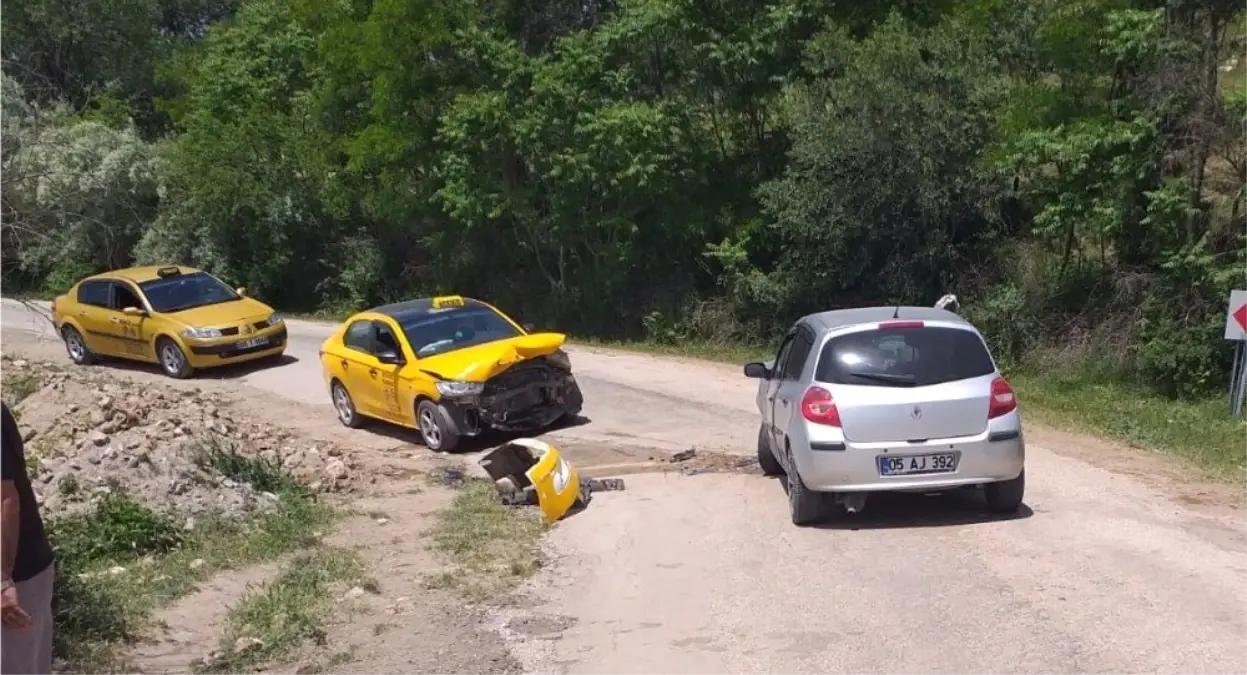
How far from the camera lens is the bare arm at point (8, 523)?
527 cm

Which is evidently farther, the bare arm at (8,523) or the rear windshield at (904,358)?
the rear windshield at (904,358)

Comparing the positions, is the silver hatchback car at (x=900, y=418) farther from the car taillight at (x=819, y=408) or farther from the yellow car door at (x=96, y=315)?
the yellow car door at (x=96, y=315)

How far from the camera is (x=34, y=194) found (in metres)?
19.9

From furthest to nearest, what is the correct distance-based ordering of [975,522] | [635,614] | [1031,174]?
[1031,174]
[975,522]
[635,614]

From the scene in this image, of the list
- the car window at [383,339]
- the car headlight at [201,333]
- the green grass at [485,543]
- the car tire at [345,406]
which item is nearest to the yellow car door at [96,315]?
the car headlight at [201,333]

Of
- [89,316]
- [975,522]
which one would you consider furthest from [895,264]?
[89,316]

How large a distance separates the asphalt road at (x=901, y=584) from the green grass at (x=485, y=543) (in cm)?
24

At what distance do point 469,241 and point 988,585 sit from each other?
21.7 metres

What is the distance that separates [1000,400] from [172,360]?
1596cm

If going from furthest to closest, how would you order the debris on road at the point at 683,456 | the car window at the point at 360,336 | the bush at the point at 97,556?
the car window at the point at 360,336 → the debris on road at the point at 683,456 → the bush at the point at 97,556

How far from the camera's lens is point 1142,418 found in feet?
55.3

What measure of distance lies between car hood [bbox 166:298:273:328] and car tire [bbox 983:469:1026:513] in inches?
585

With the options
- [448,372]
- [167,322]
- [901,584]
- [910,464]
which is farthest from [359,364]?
[901,584]

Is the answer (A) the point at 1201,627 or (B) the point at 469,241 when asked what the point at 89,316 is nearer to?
(B) the point at 469,241
